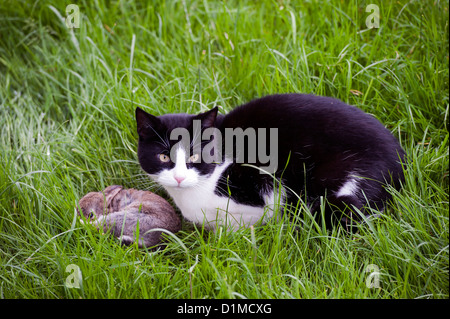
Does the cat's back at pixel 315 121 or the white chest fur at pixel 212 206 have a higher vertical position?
the cat's back at pixel 315 121

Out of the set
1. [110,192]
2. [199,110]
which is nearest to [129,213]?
[110,192]

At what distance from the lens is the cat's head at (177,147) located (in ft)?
7.97

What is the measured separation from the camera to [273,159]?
2471 mm

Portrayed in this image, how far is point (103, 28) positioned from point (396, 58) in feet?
6.54

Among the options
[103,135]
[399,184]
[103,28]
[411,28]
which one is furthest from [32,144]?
[411,28]

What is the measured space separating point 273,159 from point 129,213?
2.48ft

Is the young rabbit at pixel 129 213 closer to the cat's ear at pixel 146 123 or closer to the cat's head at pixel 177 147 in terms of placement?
the cat's head at pixel 177 147

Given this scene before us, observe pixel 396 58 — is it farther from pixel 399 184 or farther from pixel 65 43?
pixel 65 43

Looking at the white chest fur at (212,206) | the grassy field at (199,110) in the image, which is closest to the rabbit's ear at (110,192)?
the grassy field at (199,110)

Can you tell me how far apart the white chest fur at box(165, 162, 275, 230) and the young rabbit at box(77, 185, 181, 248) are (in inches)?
4.3

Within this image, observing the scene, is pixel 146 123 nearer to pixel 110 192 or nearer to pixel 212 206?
pixel 110 192

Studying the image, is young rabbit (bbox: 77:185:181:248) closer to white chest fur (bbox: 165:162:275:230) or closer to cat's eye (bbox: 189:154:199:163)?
white chest fur (bbox: 165:162:275:230)

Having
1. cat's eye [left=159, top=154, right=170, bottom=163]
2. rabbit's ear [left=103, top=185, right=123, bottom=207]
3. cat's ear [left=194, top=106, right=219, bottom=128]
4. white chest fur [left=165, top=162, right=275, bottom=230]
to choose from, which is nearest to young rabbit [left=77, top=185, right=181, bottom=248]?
rabbit's ear [left=103, top=185, right=123, bottom=207]

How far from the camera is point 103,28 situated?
3.51 metres
